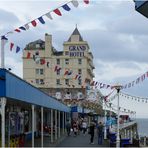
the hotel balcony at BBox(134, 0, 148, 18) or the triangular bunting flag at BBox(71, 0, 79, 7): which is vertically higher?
the triangular bunting flag at BBox(71, 0, 79, 7)

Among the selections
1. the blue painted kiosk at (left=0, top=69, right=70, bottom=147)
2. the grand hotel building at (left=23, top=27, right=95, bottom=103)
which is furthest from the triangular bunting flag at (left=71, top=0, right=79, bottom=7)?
the grand hotel building at (left=23, top=27, right=95, bottom=103)

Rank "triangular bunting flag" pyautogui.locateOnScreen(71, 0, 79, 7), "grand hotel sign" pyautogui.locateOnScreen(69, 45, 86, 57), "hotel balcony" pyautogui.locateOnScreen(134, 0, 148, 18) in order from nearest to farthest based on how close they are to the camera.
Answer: "hotel balcony" pyautogui.locateOnScreen(134, 0, 148, 18) → "triangular bunting flag" pyautogui.locateOnScreen(71, 0, 79, 7) → "grand hotel sign" pyautogui.locateOnScreen(69, 45, 86, 57)

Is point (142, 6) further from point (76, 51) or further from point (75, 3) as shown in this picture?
point (76, 51)

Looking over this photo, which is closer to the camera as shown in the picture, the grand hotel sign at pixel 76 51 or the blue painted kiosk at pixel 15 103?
the blue painted kiosk at pixel 15 103

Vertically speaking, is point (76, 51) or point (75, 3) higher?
point (76, 51)

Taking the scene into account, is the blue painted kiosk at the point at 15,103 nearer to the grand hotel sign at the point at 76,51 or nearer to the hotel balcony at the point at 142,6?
the hotel balcony at the point at 142,6

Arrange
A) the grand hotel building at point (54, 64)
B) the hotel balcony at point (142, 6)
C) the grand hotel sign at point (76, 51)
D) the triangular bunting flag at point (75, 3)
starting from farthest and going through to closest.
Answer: the grand hotel building at point (54, 64), the grand hotel sign at point (76, 51), the triangular bunting flag at point (75, 3), the hotel balcony at point (142, 6)

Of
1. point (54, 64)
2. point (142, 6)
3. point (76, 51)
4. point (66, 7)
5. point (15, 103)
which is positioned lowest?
point (15, 103)

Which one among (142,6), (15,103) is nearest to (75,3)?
(142,6)

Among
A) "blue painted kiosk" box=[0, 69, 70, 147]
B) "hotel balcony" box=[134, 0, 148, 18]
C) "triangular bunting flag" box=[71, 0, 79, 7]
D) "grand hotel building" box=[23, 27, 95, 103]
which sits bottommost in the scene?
"blue painted kiosk" box=[0, 69, 70, 147]

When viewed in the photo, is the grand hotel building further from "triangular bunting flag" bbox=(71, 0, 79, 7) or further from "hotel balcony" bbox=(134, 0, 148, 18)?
"hotel balcony" bbox=(134, 0, 148, 18)

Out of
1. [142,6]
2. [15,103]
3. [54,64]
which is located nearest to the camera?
[142,6]

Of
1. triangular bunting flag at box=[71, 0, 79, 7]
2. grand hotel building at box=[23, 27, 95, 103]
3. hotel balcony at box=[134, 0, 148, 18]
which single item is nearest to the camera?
hotel balcony at box=[134, 0, 148, 18]

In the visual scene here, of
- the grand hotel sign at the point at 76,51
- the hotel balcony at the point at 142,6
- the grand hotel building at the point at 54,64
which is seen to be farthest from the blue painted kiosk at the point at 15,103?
the grand hotel building at the point at 54,64
